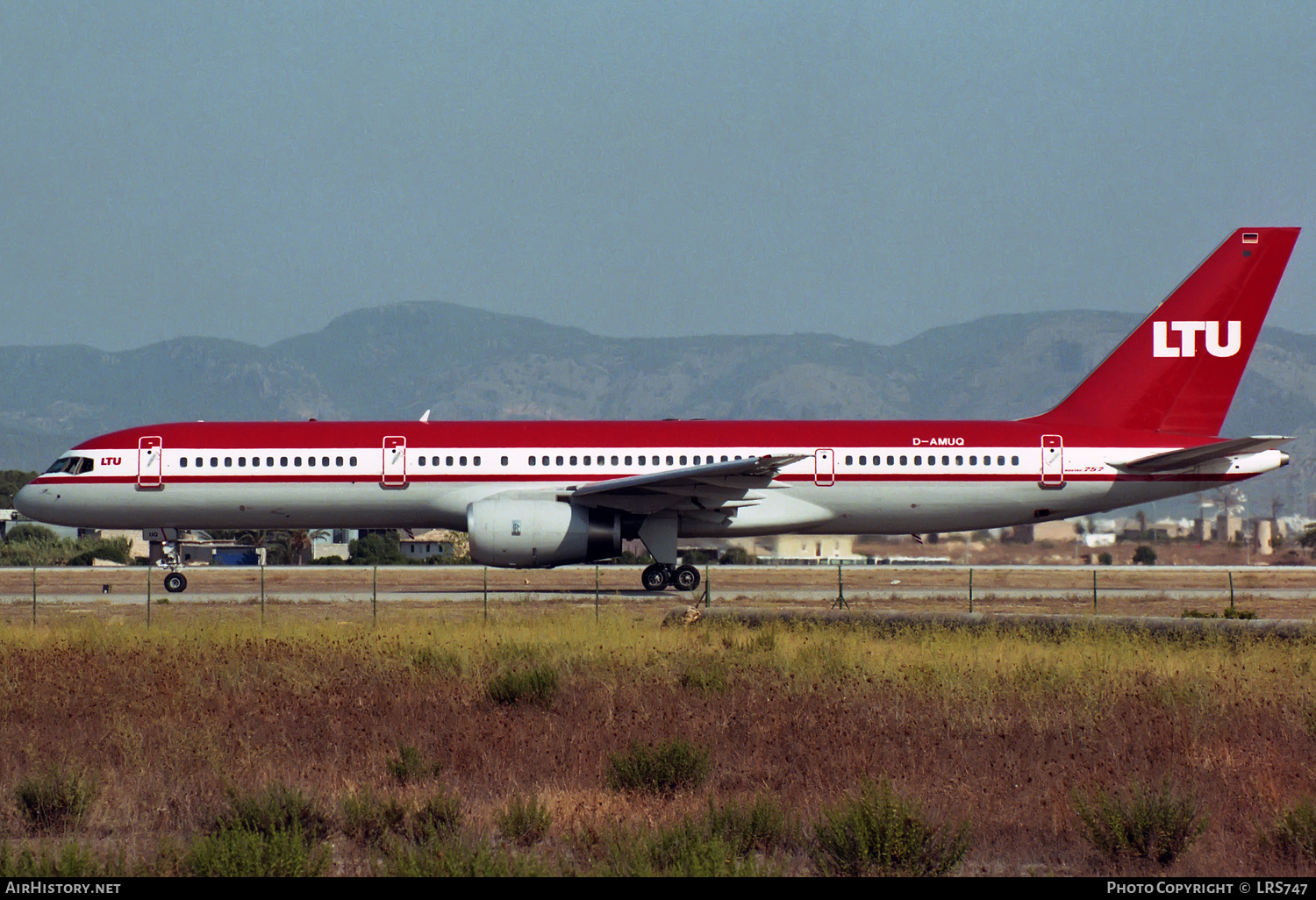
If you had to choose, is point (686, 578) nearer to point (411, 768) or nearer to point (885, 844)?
point (411, 768)

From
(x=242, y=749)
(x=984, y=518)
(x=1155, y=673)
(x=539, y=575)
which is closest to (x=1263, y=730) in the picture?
(x=1155, y=673)

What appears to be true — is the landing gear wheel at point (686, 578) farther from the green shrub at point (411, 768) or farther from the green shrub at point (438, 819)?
the green shrub at point (438, 819)

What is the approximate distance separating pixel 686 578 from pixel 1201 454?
12334mm

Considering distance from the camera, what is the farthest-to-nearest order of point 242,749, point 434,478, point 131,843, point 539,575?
point 539,575
point 434,478
point 242,749
point 131,843

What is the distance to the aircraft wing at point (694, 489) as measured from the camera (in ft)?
95.1

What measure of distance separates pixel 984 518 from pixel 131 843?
26107mm

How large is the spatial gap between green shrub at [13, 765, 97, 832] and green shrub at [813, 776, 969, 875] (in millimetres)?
5638

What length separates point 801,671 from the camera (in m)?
16.2

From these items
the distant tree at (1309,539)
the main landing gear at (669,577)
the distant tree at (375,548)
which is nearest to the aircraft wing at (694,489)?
the main landing gear at (669,577)

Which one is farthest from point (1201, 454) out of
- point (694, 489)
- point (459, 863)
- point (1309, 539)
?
point (1309, 539)

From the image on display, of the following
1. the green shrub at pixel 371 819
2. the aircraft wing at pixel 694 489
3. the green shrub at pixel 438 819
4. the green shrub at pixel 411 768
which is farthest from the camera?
the aircraft wing at pixel 694 489

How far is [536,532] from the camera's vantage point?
29.5 metres

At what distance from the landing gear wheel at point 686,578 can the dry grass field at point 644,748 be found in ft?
39.2
